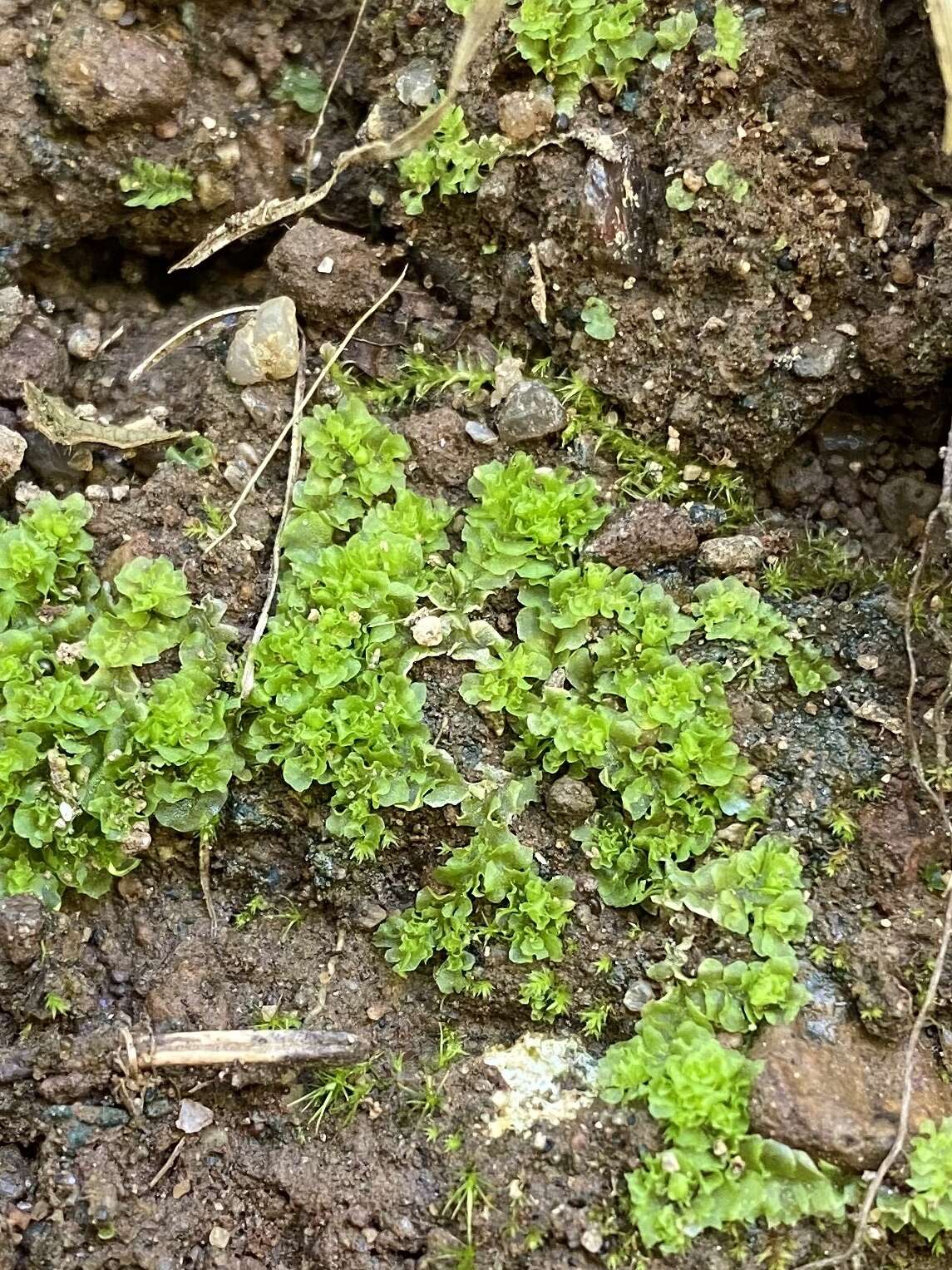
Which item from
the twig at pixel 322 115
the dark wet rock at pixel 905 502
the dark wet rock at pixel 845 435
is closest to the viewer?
the dark wet rock at pixel 905 502

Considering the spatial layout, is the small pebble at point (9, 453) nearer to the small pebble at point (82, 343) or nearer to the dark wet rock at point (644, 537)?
the small pebble at point (82, 343)

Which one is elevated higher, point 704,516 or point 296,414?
point 296,414

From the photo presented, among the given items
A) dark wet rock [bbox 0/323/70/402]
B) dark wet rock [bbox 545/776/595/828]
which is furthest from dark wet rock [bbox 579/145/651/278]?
dark wet rock [bbox 0/323/70/402]

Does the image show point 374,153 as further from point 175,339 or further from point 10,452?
point 10,452

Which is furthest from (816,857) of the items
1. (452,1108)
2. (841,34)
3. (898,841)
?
(841,34)

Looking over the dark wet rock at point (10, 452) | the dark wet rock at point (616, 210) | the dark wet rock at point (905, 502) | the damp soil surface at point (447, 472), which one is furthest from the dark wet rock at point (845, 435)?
the dark wet rock at point (10, 452)

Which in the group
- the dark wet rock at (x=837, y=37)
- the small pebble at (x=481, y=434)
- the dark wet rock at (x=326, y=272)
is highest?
the dark wet rock at (x=837, y=37)

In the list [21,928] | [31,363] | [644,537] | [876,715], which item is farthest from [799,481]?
[21,928]
